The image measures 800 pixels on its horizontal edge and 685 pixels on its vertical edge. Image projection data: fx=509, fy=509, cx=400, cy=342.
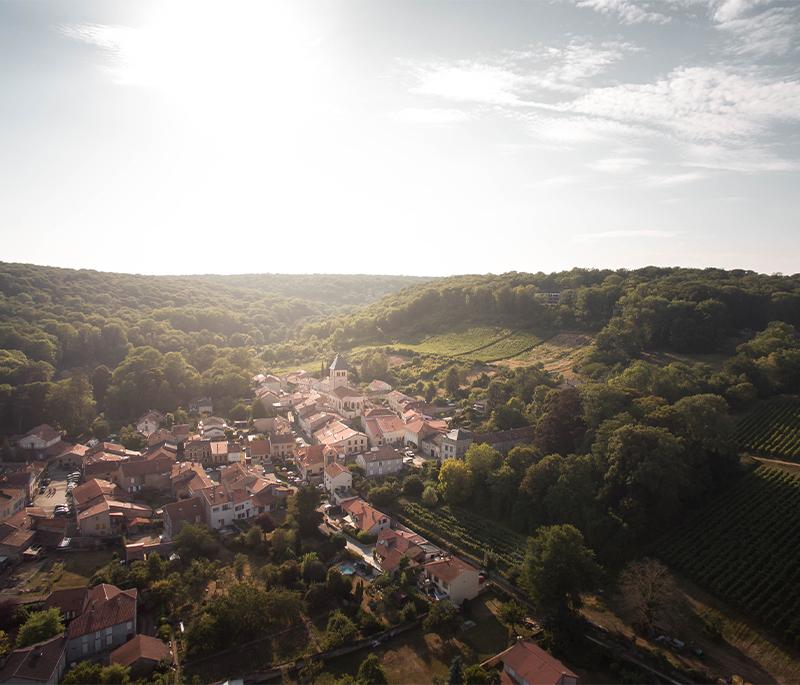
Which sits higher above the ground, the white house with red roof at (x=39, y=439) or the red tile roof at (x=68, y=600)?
the white house with red roof at (x=39, y=439)

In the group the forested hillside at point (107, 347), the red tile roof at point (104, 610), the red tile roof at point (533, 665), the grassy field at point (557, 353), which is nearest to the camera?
the red tile roof at point (533, 665)

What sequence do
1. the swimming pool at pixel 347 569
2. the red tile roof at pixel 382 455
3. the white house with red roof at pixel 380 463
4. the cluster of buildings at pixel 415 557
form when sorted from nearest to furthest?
the cluster of buildings at pixel 415 557
the swimming pool at pixel 347 569
the white house with red roof at pixel 380 463
the red tile roof at pixel 382 455

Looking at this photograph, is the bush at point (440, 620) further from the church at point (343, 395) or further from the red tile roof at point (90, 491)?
the church at point (343, 395)

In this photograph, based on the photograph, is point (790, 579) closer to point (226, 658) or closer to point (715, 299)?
point (226, 658)

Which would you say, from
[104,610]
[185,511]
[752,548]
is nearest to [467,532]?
[752,548]

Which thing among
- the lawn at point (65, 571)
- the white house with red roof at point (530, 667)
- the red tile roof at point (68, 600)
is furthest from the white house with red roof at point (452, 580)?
the lawn at point (65, 571)

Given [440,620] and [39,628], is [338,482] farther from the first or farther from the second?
[39,628]
